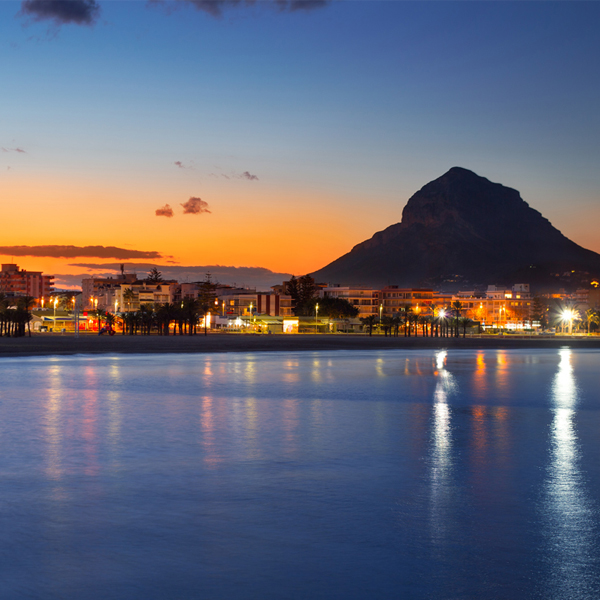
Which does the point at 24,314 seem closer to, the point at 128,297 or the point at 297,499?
the point at 297,499

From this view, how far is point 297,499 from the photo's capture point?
10398 mm

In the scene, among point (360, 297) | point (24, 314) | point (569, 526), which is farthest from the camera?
point (360, 297)

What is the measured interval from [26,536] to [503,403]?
18436 mm

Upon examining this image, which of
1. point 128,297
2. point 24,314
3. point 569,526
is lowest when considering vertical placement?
point 569,526

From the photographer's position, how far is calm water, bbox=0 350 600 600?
707 cm

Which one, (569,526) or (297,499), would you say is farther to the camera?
(297,499)

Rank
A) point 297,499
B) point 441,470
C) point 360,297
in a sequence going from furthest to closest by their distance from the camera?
point 360,297 → point 441,470 → point 297,499

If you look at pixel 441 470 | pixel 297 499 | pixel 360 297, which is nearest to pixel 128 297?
pixel 360 297

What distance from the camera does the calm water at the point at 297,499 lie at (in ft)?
23.2

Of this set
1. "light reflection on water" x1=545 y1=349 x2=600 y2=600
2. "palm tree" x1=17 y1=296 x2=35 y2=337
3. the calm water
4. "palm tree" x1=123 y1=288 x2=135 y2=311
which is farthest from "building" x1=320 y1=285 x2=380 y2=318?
"light reflection on water" x1=545 y1=349 x2=600 y2=600

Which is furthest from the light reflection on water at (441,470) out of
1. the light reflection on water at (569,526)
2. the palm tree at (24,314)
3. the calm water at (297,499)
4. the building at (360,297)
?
the building at (360,297)

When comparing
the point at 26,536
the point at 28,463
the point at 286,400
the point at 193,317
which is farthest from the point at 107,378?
the point at 193,317

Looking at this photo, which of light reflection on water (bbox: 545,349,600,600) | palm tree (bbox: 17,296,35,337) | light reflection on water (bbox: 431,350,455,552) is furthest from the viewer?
palm tree (bbox: 17,296,35,337)

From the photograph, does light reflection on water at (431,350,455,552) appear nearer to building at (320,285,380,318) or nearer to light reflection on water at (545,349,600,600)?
light reflection on water at (545,349,600,600)
